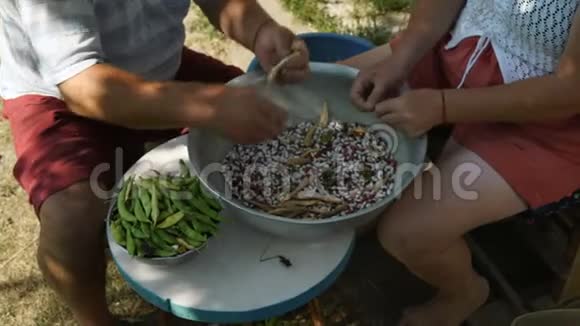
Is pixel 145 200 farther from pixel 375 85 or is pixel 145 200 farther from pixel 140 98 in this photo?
pixel 375 85

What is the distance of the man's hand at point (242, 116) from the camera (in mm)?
1448

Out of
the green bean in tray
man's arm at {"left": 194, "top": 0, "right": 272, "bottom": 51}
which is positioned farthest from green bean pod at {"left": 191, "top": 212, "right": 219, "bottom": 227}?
man's arm at {"left": 194, "top": 0, "right": 272, "bottom": 51}

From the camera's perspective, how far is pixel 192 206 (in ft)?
4.87

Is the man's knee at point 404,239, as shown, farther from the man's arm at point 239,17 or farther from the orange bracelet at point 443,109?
the man's arm at point 239,17

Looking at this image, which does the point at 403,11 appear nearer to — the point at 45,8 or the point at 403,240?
the point at 403,240

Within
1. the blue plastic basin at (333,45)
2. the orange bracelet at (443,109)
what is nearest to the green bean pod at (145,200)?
the orange bracelet at (443,109)

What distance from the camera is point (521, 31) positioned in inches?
62.7

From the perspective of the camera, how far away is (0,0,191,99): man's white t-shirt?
58.2 inches

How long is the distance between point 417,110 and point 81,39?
2.33 ft

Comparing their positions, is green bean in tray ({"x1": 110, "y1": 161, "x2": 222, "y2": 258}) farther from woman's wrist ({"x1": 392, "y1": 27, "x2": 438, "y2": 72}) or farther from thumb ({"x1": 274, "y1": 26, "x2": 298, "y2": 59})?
woman's wrist ({"x1": 392, "y1": 27, "x2": 438, "y2": 72})

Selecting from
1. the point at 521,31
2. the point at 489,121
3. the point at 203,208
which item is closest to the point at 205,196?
the point at 203,208

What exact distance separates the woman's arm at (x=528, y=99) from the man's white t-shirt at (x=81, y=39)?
2.31ft

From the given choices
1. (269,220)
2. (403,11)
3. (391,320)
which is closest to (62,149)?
(269,220)

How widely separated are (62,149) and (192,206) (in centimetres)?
40
